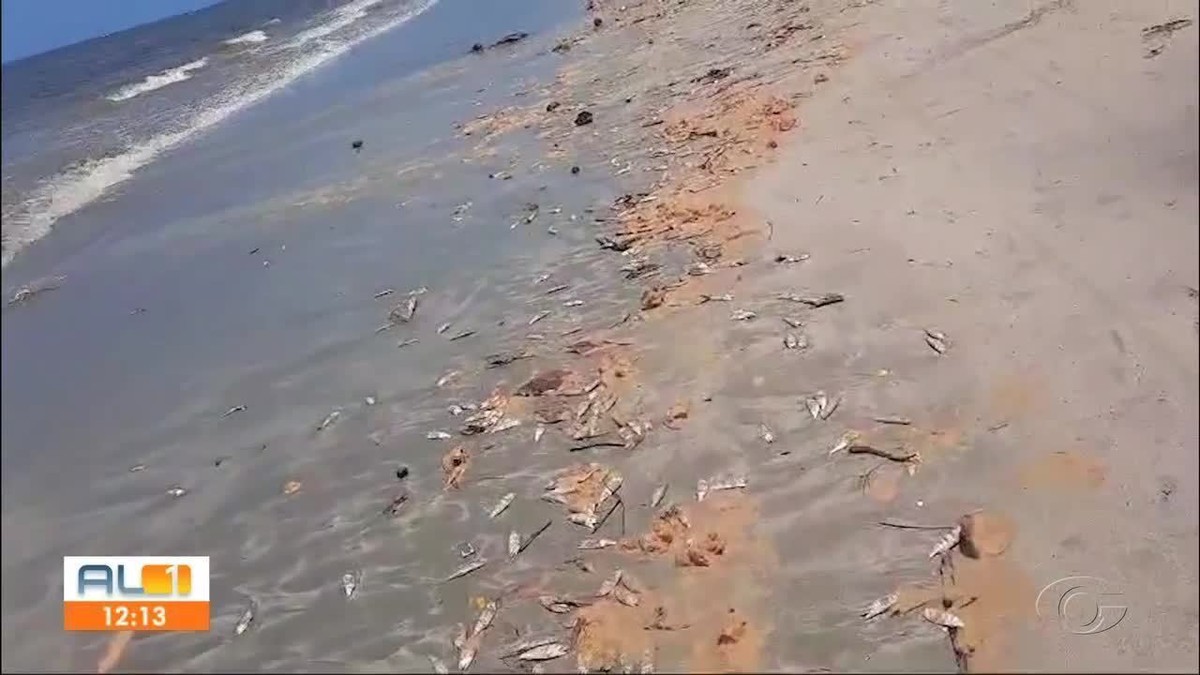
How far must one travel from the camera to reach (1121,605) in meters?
5.16

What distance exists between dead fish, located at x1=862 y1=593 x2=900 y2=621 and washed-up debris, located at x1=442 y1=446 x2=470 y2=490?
2985 mm

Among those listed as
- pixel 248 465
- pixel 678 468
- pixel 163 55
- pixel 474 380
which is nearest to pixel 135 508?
pixel 248 465

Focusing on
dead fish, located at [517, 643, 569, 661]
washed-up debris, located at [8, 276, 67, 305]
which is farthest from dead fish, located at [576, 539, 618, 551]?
washed-up debris, located at [8, 276, 67, 305]

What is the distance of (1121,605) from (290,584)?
16.1 feet

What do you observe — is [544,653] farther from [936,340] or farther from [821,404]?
[936,340]

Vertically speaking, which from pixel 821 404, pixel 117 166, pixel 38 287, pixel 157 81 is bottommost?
pixel 821 404

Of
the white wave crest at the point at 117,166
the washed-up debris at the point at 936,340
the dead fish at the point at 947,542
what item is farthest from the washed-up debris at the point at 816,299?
the white wave crest at the point at 117,166

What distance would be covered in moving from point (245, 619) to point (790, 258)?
18.0 ft

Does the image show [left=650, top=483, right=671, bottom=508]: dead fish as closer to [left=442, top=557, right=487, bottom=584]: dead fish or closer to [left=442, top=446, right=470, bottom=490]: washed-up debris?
[left=442, top=557, right=487, bottom=584]: dead fish

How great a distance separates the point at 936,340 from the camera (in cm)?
729

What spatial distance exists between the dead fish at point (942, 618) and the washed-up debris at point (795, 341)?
2717 millimetres

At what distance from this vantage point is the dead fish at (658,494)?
6.50 m

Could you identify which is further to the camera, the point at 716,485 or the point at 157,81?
the point at 157,81

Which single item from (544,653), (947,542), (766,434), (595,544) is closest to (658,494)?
(595,544)
